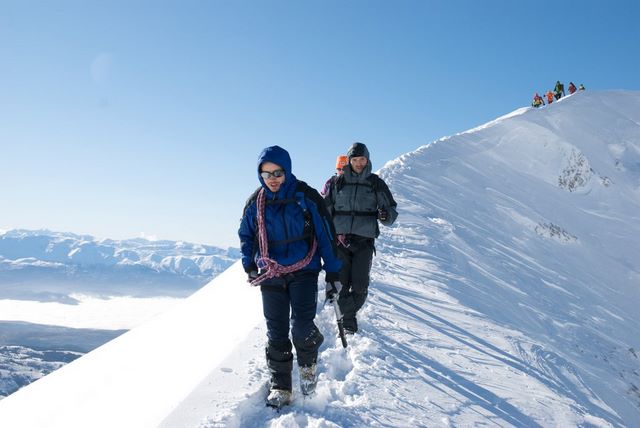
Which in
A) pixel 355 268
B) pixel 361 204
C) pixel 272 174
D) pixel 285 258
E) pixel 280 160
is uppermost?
pixel 280 160

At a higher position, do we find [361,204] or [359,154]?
[359,154]

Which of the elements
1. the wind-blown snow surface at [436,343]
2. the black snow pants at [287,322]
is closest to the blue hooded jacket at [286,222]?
the black snow pants at [287,322]

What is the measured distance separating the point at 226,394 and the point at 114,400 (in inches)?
47.0

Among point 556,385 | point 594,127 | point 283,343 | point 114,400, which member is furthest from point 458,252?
point 594,127

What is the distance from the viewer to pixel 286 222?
3.82 m

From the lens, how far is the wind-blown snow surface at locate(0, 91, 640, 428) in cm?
384

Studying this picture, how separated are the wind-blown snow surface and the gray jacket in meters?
1.37

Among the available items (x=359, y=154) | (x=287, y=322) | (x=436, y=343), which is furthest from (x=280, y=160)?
(x=436, y=343)

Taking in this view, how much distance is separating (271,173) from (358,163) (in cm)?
226

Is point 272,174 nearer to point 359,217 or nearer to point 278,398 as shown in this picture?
point 278,398

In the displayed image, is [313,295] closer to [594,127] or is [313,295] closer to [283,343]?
[283,343]

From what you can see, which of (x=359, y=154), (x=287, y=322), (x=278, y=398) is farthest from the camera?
(x=359, y=154)

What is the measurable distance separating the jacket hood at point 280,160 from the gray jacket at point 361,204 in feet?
6.84

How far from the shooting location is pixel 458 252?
12.4 metres
